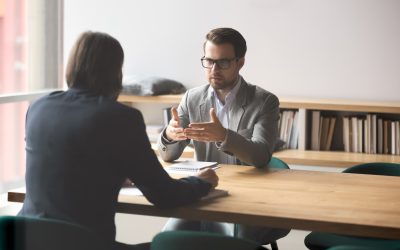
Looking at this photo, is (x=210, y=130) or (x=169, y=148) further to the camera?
(x=169, y=148)

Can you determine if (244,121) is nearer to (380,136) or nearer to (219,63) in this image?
(219,63)

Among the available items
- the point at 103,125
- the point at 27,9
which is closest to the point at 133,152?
the point at 103,125

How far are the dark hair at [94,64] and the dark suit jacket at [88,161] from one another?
4cm

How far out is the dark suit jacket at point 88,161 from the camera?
83.4 inches

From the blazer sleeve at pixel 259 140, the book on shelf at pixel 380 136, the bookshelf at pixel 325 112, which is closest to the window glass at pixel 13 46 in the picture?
the bookshelf at pixel 325 112

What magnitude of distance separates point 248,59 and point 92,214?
2.81 metres

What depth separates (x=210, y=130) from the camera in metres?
2.71

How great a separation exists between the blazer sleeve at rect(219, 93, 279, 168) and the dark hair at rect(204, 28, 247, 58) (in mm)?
245

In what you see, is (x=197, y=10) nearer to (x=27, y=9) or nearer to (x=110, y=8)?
(x=110, y=8)

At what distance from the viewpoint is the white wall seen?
4613 millimetres

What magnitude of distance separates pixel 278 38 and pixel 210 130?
2.17 meters

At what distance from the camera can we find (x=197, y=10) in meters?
4.87

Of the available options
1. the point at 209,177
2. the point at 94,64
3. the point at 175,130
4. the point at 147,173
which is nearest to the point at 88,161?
the point at 147,173

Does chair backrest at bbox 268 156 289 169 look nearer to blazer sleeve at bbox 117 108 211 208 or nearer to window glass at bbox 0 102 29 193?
blazer sleeve at bbox 117 108 211 208
